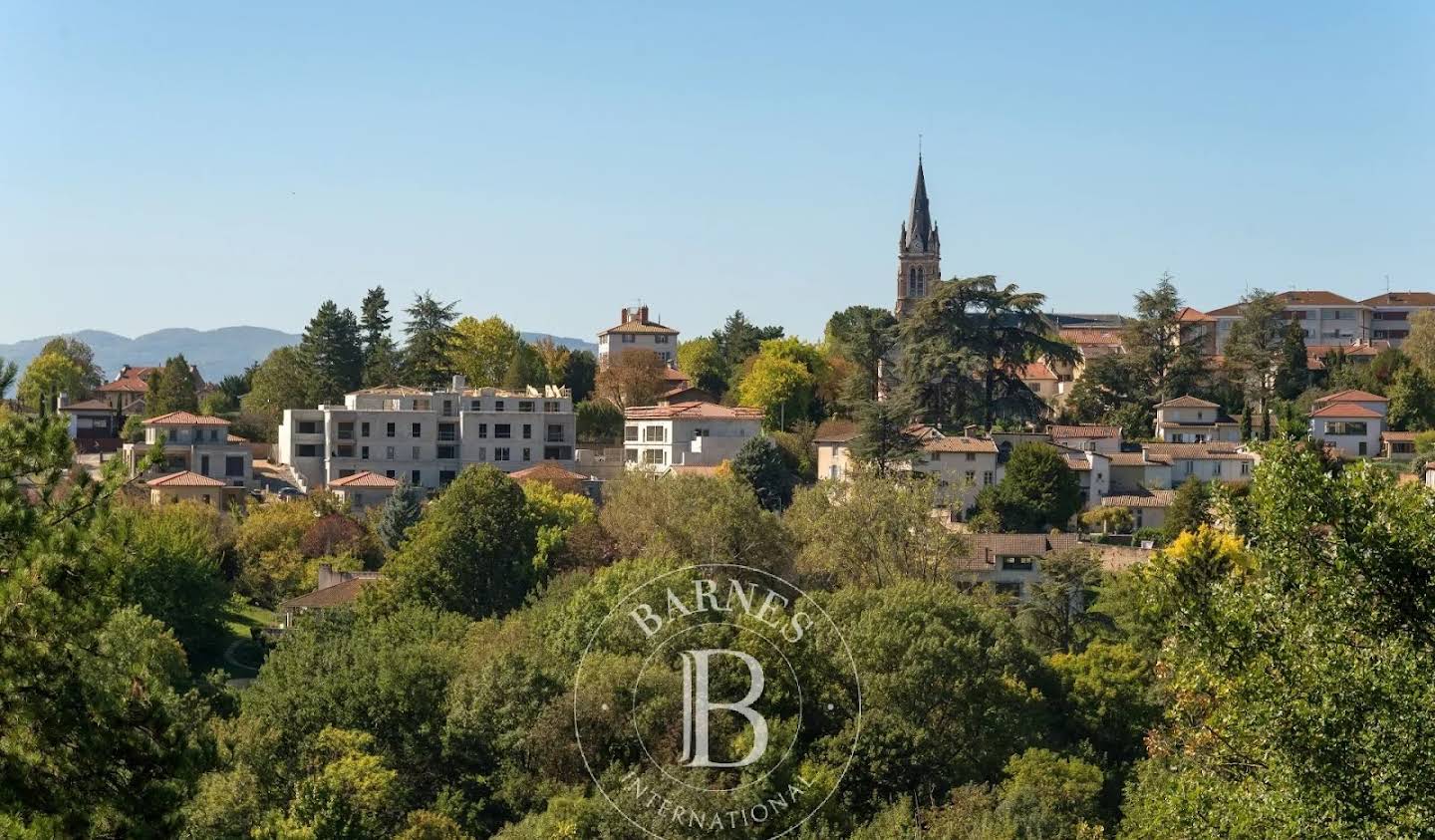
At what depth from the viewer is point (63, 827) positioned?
1155cm

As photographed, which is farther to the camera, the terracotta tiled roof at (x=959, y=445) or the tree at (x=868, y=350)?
the tree at (x=868, y=350)

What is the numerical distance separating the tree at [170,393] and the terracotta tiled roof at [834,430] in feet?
66.1

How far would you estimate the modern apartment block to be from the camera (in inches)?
2195

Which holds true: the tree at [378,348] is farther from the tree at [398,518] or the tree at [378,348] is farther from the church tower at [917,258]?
the church tower at [917,258]

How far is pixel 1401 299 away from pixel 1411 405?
25656 mm

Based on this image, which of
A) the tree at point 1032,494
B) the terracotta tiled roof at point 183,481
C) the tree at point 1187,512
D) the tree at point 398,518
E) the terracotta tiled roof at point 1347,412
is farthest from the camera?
the terracotta tiled roof at point 1347,412

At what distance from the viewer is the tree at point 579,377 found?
66875 millimetres

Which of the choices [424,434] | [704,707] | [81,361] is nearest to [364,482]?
[424,434]

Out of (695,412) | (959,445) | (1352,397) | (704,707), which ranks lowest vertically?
(704,707)

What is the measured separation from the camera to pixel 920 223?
3866 inches

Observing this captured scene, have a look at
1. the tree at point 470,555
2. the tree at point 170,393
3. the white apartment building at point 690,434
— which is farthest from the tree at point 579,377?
the tree at point 470,555

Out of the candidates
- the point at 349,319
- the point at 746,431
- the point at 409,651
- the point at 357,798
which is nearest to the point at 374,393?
the point at 349,319

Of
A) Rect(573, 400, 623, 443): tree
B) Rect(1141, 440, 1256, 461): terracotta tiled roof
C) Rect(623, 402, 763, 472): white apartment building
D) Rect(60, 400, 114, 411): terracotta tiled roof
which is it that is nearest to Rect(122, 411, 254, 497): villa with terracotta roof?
Rect(623, 402, 763, 472): white apartment building

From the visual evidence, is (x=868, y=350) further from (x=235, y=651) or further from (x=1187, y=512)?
Result: (x=235, y=651)
